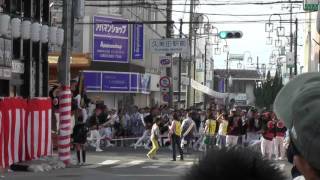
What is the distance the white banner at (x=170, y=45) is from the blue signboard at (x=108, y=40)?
10.7 meters

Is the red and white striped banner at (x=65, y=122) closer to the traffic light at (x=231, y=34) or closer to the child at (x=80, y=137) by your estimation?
the child at (x=80, y=137)

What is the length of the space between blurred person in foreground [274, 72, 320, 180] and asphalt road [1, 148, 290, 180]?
11.2 metres

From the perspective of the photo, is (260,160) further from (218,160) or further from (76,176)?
(76,176)

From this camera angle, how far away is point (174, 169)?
18.9 meters

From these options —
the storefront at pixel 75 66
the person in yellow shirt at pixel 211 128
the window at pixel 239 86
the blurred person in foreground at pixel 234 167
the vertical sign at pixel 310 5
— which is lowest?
the window at pixel 239 86

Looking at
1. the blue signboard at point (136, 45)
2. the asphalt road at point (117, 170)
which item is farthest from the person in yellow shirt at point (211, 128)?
the blue signboard at point (136, 45)

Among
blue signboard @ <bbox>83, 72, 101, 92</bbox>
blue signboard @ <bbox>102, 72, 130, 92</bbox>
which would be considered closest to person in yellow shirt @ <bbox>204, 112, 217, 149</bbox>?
blue signboard @ <bbox>83, 72, 101, 92</bbox>

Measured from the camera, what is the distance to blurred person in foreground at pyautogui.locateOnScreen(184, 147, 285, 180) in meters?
1.92

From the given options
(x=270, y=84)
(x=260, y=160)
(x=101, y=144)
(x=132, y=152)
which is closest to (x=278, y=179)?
(x=260, y=160)

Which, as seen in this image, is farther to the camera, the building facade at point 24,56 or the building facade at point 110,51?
the building facade at point 110,51

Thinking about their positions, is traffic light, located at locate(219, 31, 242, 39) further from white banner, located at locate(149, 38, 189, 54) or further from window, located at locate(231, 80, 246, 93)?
window, located at locate(231, 80, 246, 93)

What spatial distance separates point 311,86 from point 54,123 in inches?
883

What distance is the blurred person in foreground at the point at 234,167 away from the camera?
1923mm

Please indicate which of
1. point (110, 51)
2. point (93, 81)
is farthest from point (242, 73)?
point (93, 81)
